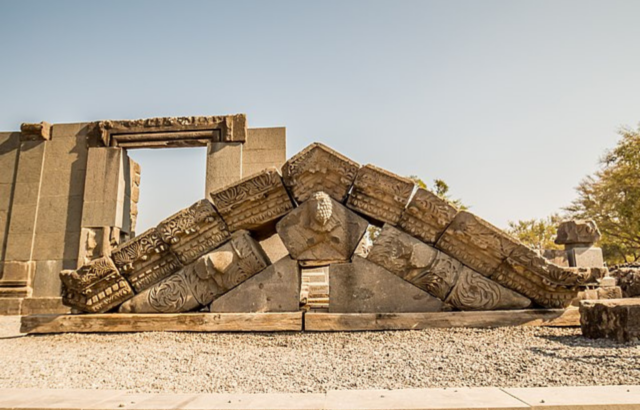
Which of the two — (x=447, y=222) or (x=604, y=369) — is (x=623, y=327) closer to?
(x=604, y=369)

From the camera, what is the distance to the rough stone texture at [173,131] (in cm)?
977

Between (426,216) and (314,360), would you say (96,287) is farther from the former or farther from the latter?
(426,216)

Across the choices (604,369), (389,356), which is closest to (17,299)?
(389,356)

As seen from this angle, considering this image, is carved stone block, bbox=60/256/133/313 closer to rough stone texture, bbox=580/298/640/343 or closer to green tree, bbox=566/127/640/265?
rough stone texture, bbox=580/298/640/343

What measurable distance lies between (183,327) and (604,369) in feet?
12.9

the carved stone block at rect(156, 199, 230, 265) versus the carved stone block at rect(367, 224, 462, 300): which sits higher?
the carved stone block at rect(156, 199, 230, 265)

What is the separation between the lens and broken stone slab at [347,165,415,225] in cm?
496

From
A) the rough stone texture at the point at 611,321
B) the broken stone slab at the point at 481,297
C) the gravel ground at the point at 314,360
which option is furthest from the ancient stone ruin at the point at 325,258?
the rough stone texture at the point at 611,321

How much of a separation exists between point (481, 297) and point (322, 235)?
6.31 ft

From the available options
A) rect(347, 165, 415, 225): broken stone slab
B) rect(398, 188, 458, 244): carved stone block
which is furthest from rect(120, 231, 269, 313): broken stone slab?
rect(398, 188, 458, 244): carved stone block

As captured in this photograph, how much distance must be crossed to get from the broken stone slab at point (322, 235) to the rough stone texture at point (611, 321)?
243cm

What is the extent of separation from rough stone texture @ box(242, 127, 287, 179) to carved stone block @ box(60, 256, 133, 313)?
4981mm

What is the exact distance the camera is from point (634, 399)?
207 centimetres

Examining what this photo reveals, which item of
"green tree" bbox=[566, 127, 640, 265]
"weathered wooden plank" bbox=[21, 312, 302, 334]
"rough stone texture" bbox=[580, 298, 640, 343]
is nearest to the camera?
"rough stone texture" bbox=[580, 298, 640, 343]
